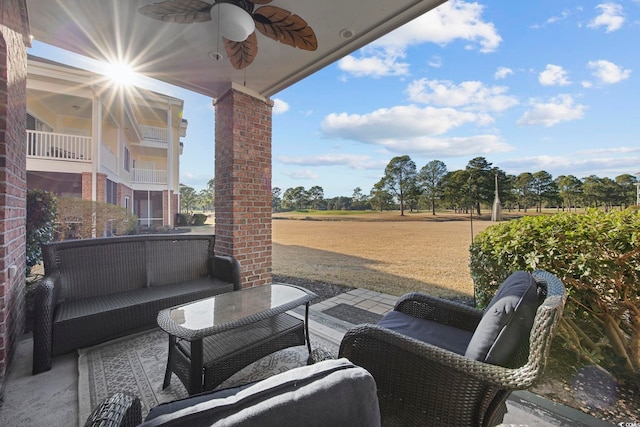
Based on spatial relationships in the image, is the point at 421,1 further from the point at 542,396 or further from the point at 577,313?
the point at 542,396

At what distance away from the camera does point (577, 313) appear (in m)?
1.88

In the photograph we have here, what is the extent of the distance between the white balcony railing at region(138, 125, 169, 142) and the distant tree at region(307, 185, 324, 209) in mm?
7367

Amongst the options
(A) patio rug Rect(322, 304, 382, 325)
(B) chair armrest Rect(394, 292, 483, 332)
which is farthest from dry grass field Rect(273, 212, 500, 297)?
(B) chair armrest Rect(394, 292, 483, 332)

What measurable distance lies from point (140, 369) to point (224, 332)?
29.3 inches

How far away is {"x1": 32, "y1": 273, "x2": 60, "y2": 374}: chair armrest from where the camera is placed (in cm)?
183

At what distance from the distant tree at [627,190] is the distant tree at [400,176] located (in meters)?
2.47

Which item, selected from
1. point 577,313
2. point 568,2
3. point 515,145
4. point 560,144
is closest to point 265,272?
point 577,313

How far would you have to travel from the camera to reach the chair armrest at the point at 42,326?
1832 mm

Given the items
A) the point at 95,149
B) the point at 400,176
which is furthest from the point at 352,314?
the point at 95,149

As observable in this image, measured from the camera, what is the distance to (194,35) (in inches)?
94.2

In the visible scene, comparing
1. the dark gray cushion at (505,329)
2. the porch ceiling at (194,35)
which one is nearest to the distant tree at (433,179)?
the porch ceiling at (194,35)

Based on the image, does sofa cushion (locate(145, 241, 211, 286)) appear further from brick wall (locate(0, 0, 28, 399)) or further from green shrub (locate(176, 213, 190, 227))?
green shrub (locate(176, 213, 190, 227))

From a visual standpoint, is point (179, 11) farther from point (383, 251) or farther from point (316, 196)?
point (383, 251)

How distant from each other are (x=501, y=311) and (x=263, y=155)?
10.3 feet
